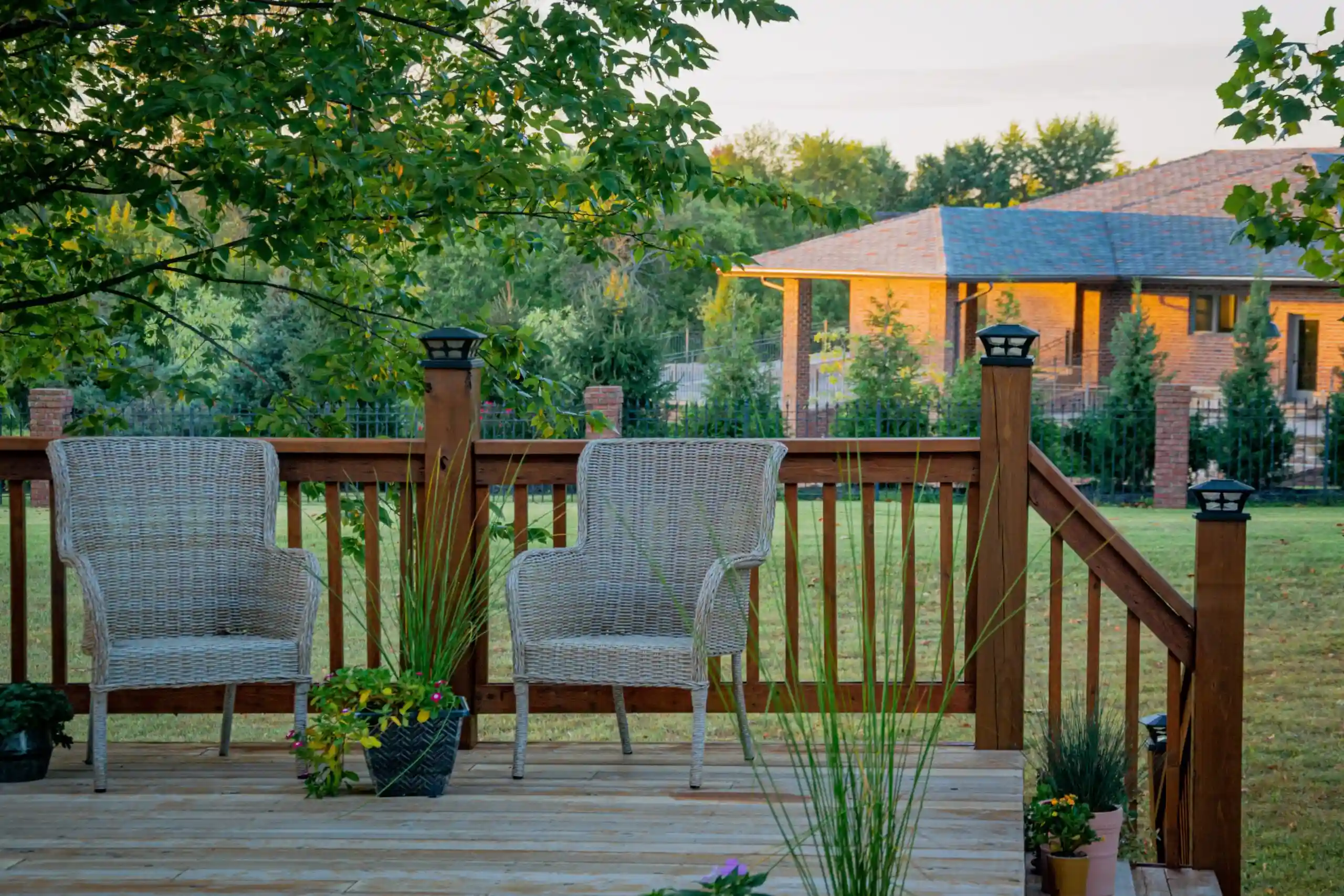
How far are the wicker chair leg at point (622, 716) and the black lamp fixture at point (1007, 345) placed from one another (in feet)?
4.52

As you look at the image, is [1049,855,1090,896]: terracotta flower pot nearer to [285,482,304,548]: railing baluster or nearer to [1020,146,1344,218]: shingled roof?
[285,482,304,548]: railing baluster

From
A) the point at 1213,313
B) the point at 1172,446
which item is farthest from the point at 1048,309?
the point at 1172,446

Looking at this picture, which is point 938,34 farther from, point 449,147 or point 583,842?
point 583,842

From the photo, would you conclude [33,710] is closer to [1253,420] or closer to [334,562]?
[334,562]

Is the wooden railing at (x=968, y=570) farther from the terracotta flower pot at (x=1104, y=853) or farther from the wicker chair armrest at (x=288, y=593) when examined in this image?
the terracotta flower pot at (x=1104, y=853)

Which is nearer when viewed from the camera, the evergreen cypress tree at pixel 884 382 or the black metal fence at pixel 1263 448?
the black metal fence at pixel 1263 448

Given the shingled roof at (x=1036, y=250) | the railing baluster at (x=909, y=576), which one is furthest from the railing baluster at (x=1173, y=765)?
the shingled roof at (x=1036, y=250)

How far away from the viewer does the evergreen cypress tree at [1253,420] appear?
15.4 meters

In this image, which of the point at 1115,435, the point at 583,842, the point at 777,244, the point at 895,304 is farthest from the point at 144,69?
the point at 777,244

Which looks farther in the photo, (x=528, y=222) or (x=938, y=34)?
(x=938, y=34)

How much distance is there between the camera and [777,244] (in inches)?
1478

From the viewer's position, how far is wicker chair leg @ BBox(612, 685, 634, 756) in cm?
386

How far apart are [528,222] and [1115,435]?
513 inches

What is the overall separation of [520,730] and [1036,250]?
18.8m
